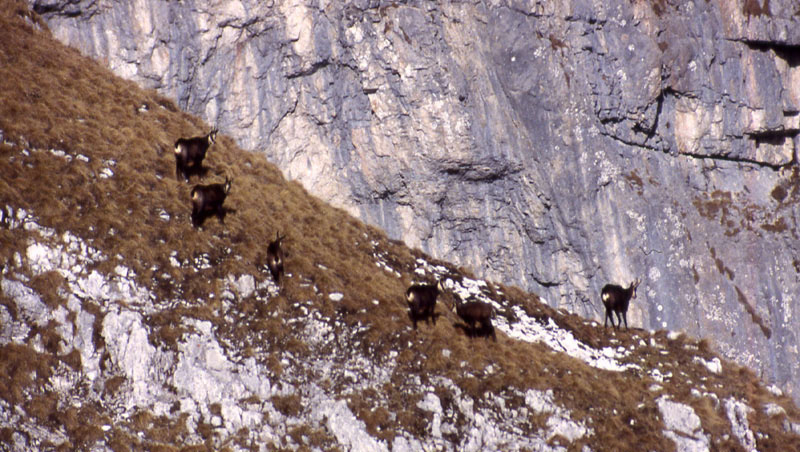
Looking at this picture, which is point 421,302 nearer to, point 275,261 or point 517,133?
point 275,261

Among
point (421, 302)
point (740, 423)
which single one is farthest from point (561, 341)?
point (421, 302)

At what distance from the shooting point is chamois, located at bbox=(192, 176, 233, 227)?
19.6 meters

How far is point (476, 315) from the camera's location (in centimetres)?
1942

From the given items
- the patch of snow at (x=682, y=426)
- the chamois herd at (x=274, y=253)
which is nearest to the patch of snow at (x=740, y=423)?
the patch of snow at (x=682, y=426)

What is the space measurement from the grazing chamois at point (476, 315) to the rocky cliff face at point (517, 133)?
8070 millimetres

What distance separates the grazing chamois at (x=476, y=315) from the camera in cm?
1944

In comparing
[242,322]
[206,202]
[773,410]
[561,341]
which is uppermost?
[206,202]

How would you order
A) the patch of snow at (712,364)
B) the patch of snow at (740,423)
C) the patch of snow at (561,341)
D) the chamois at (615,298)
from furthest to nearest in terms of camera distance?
the chamois at (615,298)
the patch of snow at (712,364)
the patch of snow at (561,341)
the patch of snow at (740,423)

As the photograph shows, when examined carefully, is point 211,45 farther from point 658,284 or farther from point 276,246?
point 658,284

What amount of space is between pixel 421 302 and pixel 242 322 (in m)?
4.87

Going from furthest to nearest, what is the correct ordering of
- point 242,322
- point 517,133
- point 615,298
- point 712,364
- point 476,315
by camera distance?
point 517,133, point 615,298, point 712,364, point 476,315, point 242,322

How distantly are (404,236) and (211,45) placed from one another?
429 inches

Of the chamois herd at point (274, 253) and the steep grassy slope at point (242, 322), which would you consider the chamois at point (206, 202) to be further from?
the steep grassy slope at point (242, 322)

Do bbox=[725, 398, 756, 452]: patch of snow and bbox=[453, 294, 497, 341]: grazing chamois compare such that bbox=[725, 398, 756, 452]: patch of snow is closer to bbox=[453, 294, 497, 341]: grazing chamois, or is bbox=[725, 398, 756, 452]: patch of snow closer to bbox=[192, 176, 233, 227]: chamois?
bbox=[453, 294, 497, 341]: grazing chamois
